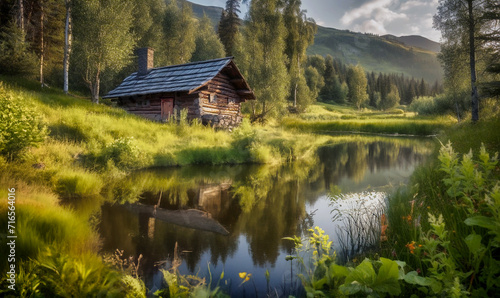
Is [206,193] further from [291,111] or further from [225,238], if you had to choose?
[291,111]

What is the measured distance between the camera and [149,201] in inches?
292

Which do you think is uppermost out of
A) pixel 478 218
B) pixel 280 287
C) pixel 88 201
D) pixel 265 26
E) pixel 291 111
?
pixel 265 26

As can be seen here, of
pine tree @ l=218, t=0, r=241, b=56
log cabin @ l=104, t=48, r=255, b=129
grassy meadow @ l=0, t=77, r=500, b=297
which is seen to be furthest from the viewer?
pine tree @ l=218, t=0, r=241, b=56

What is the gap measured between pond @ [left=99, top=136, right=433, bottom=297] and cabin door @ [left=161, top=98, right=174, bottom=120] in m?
10.9

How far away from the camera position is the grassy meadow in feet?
7.50

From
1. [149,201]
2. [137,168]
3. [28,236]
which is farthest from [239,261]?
[137,168]

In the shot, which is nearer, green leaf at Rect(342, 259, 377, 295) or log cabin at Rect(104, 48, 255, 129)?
green leaf at Rect(342, 259, 377, 295)

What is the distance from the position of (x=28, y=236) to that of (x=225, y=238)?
301 cm

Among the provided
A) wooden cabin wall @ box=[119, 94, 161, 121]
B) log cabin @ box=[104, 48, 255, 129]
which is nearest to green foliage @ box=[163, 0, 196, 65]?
A: log cabin @ box=[104, 48, 255, 129]

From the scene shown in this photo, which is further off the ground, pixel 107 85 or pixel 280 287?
pixel 107 85

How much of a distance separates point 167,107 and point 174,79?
2.25 m

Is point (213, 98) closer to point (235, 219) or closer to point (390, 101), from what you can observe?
point (235, 219)

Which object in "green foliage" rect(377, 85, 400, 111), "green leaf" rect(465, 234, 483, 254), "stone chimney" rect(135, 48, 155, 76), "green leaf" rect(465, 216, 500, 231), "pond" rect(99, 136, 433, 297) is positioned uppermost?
"green foliage" rect(377, 85, 400, 111)

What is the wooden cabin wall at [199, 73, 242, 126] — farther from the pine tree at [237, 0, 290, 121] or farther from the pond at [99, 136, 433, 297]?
the pond at [99, 136, 433, 297]
